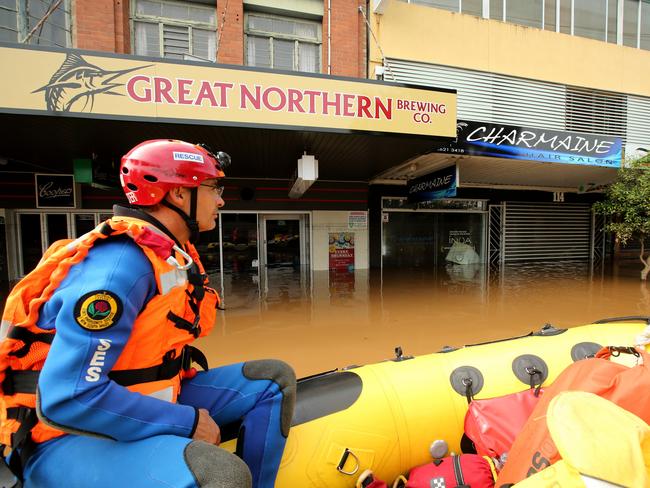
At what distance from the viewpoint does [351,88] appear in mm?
4965

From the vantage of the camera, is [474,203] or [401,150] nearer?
[401,150]

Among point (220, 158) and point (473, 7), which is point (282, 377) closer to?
point (220, 158)

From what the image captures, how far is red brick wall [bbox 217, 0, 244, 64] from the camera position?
7.70 m

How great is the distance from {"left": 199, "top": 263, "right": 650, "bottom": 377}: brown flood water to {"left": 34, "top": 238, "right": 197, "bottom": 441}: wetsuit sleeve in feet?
7.63

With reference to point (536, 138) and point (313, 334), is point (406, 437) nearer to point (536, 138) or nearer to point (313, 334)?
point (313, 334)

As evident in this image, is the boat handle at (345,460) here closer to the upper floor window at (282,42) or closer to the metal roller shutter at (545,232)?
the upper floor window at (282,42)

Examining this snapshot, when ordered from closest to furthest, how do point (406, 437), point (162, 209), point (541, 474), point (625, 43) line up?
point (541, 474), point (162, 209), point (406, 437), point (625, 43)

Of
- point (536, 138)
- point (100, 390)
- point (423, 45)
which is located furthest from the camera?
point (423, 45)

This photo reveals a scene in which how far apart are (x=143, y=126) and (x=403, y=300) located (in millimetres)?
5104

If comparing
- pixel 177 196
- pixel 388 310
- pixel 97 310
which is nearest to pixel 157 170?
pixel 177 196

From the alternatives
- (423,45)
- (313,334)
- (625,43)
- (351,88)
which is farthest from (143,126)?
(625,43)

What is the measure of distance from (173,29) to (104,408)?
9205 mm

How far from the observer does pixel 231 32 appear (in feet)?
25.4

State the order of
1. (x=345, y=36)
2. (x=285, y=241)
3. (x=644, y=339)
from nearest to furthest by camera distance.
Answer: (x=644, y=339) < (x=345, y=36) < (x=285, y=241)
